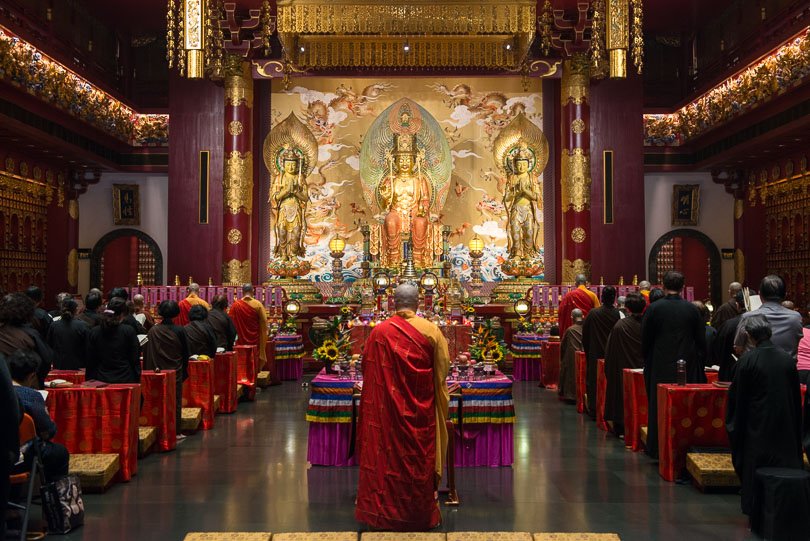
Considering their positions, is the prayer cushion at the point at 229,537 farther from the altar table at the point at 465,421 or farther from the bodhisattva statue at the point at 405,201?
the bodhisattva statue at the point at 405,201

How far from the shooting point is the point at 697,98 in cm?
1538

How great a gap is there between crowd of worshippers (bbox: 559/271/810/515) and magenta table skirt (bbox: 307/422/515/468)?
1.04 m

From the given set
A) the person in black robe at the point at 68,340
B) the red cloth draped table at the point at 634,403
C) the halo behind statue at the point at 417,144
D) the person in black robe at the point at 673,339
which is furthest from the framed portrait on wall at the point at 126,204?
the person in black robe at the point at 673,339

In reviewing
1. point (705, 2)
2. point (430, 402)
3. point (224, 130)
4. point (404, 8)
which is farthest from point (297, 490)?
point (705, 2)

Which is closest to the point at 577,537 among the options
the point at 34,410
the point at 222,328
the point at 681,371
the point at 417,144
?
the point at 681,371

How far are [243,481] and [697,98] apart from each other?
12599 millimetres

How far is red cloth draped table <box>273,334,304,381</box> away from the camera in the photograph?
11.1 m

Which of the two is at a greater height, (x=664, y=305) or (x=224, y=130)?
(x=224, y=130)

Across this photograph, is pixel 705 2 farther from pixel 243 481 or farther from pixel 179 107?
pixel 243 481

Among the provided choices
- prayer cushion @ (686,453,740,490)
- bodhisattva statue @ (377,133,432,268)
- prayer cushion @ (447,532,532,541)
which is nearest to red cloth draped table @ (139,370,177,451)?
prayer cushion @ (447,532,532,541)

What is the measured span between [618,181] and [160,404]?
1016cm

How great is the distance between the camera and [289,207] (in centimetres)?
1438

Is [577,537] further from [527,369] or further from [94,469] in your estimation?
[527,369]

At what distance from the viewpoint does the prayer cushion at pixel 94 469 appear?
17.0 feet
